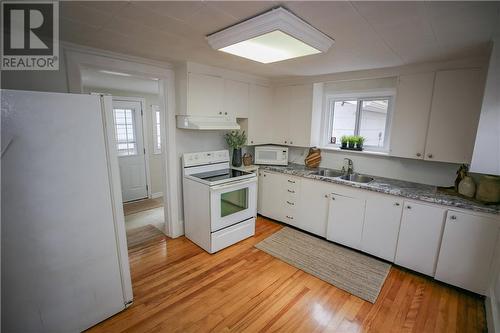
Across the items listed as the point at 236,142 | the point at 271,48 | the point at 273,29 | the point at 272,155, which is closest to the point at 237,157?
the point at 236,142

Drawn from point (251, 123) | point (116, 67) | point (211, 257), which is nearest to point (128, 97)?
point (116, 67)

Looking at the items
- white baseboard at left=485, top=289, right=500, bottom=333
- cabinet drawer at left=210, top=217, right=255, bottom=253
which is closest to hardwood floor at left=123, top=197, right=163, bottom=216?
cabinet drawer at left=210, top=217, right=255, bottom=253

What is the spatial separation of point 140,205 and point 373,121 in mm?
4375

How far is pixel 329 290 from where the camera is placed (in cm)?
227

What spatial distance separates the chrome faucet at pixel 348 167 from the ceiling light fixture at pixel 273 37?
6.02 ft

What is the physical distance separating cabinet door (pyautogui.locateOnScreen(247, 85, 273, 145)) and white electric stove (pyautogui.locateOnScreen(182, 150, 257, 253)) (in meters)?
0.76

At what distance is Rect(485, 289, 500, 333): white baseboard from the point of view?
5.57 feet

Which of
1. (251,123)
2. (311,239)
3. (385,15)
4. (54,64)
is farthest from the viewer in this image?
(251,123)

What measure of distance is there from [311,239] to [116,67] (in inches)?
125

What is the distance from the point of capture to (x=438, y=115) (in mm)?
2500

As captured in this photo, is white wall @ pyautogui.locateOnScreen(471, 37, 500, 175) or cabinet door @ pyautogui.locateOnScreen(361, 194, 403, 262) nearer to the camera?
white wall @ pyautogui.locateOnScreen(471, 37, 500, 175)

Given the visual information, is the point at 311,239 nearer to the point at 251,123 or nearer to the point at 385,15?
the point at 251,123

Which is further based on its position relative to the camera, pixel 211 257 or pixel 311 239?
pixel 311 239

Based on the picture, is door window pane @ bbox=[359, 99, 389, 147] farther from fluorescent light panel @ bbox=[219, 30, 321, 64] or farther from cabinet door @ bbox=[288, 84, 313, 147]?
fluorescent light panel @ bbox=[219, 30, 321, 64]
